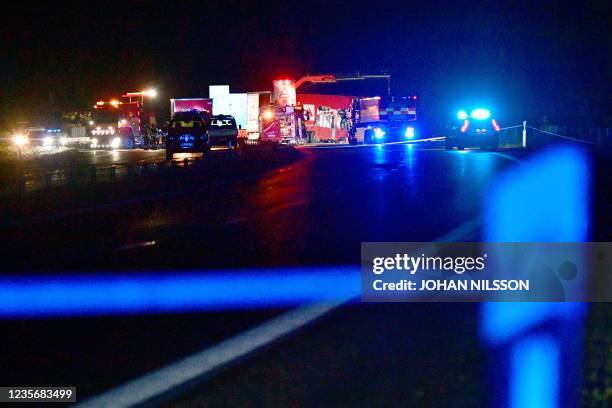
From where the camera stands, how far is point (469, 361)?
20.2 ft

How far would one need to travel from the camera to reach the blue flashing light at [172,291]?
8.31m

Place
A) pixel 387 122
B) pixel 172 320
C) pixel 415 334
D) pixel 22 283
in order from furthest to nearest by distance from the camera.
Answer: pixel 387 122 → pixel 22 283 → pixel 172 320 → pixel 415 334

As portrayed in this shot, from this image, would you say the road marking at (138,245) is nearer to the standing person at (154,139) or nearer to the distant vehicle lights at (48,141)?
the standing person at (154,139)

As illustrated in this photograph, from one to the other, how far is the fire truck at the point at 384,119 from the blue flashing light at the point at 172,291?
134 ft

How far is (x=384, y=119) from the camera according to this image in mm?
50781

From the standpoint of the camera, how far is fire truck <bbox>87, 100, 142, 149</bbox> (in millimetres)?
53906

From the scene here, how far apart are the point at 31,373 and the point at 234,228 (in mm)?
7783

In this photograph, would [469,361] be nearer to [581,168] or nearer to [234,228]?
[234,228]

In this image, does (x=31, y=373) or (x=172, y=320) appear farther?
(x=172, y=320)

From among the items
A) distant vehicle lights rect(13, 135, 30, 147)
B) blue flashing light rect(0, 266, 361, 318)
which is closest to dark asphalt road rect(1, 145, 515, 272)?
blue flashing light rect(0, 266, 361, 318)

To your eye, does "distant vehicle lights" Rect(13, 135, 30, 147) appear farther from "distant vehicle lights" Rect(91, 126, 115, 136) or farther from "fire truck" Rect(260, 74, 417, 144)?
"fire truck" Rect(260, 74, 417, 144)

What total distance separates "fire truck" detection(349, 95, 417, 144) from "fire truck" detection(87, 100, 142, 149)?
14644mm

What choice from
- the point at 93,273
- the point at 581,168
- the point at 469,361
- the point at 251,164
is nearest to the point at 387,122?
the point at 251,164

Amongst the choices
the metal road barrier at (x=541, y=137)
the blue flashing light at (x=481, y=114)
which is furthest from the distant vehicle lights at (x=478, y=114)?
the metal road barrier at (x=541, y=137)
